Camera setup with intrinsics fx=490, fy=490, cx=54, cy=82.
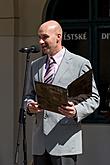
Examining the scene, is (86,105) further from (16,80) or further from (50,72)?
(16,80)

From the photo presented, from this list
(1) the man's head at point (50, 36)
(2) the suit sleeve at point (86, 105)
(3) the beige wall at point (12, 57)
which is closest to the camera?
(2) the suit sleeve at point (86, 105)

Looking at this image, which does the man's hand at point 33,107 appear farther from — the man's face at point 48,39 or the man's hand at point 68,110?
the man's face at point 48,39

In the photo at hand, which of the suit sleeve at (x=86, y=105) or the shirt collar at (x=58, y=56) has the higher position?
the shirt collar at (x=58, y=56)

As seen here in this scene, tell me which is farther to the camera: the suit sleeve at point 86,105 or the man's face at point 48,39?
the man's face at point 48,39

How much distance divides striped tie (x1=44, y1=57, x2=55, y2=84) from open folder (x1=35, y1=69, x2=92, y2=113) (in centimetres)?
21

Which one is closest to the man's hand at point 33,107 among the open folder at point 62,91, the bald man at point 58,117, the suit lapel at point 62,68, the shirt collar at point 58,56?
the bald man at point 58,117

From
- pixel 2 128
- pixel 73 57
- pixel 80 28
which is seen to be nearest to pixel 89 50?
pixel 80 28

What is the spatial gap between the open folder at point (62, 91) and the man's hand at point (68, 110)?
4 cm

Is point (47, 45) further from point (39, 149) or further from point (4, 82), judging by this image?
point (4, 82)

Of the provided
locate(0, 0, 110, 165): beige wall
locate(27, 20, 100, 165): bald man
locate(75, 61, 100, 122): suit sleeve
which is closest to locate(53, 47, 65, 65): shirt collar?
locate(27, 20, 100, 165): bald man

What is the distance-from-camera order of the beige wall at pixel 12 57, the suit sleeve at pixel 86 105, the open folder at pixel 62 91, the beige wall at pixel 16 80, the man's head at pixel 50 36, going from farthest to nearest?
the beige wall at pixel 12 57 → the beige wall at pixel 16 80 → the man's head at pixel 50 36 → the suit sleeve at pixel 86 105 → the open folder at pixel 62 91

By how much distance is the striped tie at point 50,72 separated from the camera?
411 centimetres

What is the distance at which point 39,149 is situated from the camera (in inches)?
161

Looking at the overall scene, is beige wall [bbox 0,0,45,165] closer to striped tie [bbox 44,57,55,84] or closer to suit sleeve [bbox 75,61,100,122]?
striped tie [bbox 44,57,55,84]
